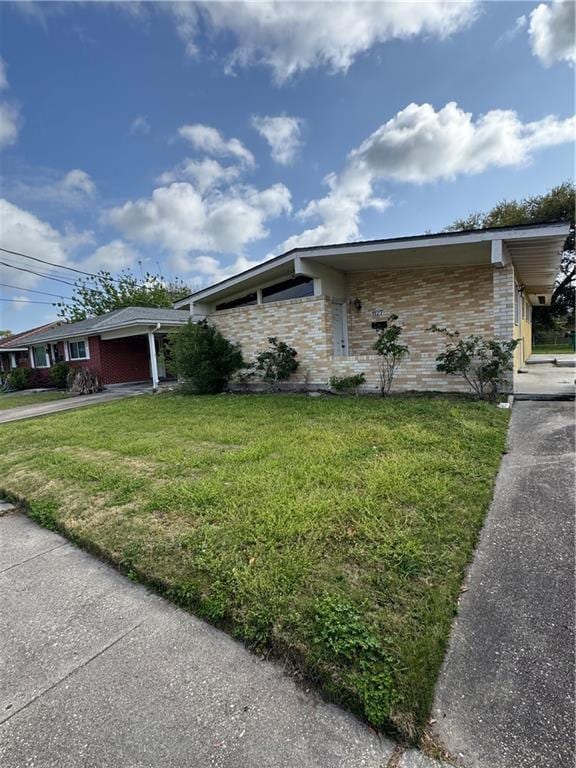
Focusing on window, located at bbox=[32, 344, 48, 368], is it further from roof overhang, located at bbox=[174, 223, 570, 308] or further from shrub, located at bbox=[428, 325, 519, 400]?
shrub, located at bbox=[428, 325, 519, 400]

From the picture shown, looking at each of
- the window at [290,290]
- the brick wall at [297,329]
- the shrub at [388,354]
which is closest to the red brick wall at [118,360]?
the brick wall at [297,329]

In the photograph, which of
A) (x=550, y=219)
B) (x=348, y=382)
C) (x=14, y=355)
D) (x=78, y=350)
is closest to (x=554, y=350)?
(x=550, y=219)

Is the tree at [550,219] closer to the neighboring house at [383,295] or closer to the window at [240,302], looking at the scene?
the neighboring house at [383,295]

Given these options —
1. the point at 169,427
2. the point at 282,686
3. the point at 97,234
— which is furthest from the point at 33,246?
the point at 282,686

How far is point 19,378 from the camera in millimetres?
20031

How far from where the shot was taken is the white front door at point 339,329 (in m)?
10.0

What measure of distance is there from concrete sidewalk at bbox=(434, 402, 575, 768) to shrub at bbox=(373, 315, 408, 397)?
5217mm

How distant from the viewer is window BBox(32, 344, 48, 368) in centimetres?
2019

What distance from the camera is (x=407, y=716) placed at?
58.1 inches

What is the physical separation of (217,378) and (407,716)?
10.1 m

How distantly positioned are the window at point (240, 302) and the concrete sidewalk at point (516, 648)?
29.3 ft

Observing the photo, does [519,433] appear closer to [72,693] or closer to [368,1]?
[72,693]

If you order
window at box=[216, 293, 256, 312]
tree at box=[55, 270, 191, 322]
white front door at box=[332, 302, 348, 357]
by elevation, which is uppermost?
tree at box=[55, 270, 191, 322]

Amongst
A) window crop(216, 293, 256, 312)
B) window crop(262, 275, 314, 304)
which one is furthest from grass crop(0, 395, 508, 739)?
window crop(216, 293, 256, 312)
